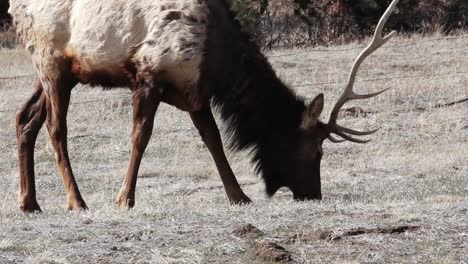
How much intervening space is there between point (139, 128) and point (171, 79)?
52 cm

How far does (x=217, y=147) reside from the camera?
1058 cm

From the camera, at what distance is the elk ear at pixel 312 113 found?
10258 mm

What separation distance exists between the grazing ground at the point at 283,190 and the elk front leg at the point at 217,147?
0.80 feet

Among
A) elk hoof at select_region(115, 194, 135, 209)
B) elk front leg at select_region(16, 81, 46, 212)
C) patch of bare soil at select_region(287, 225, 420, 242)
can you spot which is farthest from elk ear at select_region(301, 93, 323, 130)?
patch of bare soil at select_region(287, 225, 420, 242)

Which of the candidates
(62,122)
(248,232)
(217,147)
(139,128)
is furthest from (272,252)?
(62,122)

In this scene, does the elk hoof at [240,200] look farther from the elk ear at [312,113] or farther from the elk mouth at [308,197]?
the elk ear at [312,113]

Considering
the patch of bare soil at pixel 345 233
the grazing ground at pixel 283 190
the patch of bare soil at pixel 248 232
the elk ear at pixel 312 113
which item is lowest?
the grazing ground at pixel 283 190

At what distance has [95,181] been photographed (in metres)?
13.1

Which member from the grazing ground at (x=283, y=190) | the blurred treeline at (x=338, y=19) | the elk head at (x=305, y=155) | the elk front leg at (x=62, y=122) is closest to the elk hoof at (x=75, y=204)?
the elk front leg at (x=62, y=122)

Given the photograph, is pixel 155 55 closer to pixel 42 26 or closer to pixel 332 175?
pixel 42 26

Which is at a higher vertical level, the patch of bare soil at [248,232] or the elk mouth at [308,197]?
the patch of bare soil at [248,232]

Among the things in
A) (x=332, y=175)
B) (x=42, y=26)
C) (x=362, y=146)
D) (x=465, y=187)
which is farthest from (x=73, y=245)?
(x=362, y=146)

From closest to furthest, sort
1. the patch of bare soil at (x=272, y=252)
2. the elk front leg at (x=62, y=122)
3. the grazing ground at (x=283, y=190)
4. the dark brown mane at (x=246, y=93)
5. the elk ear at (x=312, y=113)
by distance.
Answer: the patch of bare soil at (x=272, y=252) → the grazing ground at (x=283, y=190) → the dark brown mane at (x=246, y=93) → the elk front leg at (x=62, y=122) → the elk ear at (x=312, y=113)

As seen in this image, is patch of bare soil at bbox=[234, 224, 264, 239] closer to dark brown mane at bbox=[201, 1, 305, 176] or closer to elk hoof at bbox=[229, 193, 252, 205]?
dark brown mane at bbox=[201, 1, 305, 176]
